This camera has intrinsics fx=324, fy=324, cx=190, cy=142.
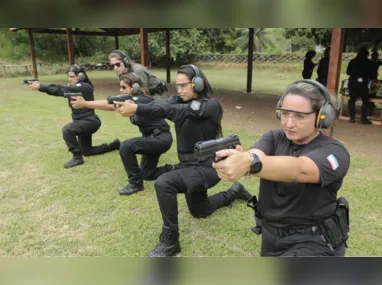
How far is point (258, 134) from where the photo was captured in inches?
300

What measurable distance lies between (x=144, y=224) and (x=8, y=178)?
2.81 meters

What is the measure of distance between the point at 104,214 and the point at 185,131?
159 cm

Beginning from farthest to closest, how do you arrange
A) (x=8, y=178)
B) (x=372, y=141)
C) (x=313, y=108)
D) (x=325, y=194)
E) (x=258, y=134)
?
(x=258, y=134), (x=372, y=141), (x=8, y=178), (x=325, y=194), (x=313, y=108)

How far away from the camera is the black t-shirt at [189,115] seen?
10.4 ft

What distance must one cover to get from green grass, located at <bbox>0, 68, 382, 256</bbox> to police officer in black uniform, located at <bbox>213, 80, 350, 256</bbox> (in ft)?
4.48

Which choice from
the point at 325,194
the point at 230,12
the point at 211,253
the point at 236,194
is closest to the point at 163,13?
the point at 230,12

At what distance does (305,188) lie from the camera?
184cm

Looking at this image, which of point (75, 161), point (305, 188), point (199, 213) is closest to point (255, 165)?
point (305, 188)

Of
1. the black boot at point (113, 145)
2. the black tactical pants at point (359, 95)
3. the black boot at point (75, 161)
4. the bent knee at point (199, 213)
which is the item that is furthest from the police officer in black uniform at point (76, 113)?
the black tactical pants at point (359, 95)

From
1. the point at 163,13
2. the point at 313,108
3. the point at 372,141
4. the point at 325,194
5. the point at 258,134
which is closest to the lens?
the point at 163,13

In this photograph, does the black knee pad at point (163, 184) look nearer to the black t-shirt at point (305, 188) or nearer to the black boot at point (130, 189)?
the black t-shirt at point (305, 188)

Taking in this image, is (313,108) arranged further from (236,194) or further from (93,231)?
(93,231)

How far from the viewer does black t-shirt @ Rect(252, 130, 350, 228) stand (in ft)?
5.69

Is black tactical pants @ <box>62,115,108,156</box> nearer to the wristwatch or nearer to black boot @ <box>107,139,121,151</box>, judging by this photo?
black boot @ <box>107,139,121,151</box>
